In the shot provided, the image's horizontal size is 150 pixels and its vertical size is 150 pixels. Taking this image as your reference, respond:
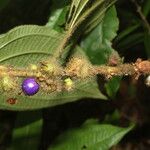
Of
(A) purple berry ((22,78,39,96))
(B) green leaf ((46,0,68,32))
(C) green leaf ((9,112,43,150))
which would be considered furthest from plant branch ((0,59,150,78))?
(C) green leaf ((9,112,43,150))

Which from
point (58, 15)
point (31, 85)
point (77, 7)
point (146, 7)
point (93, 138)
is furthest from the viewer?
point (146, 7)

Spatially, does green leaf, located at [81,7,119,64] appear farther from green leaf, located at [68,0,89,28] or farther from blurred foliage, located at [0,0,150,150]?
green leaf, located at [68,0,89,28]

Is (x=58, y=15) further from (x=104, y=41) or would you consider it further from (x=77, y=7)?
(x=77, y=7)

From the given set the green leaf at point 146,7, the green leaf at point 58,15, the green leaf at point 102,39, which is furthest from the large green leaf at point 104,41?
the green leaf at point 146,7

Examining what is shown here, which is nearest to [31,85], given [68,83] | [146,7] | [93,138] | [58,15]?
[68,83]

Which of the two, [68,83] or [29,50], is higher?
[29,50]

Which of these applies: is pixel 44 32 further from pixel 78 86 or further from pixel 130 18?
pixel 130 18
